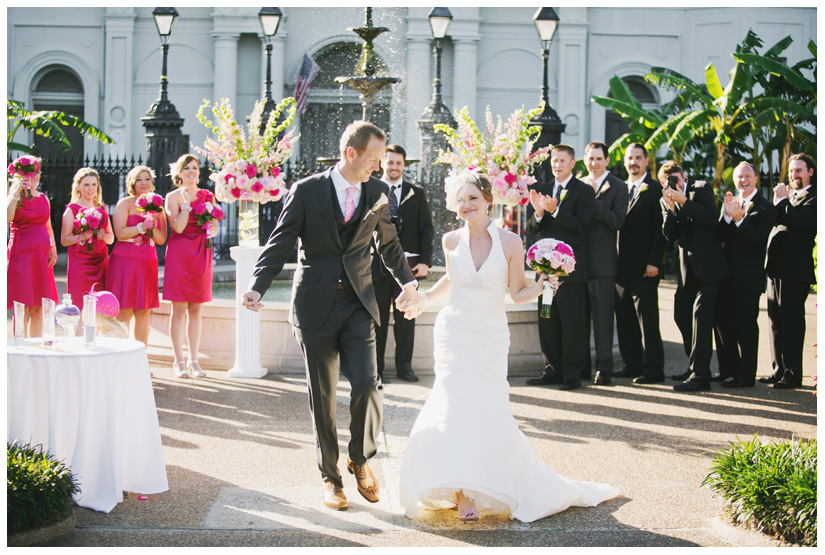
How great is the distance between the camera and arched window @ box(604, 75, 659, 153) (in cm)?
2581

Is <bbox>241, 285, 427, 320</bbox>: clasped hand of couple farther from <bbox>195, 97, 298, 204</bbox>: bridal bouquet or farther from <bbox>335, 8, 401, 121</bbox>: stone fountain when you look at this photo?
<bbox>335, 8, 401, 121</bbox>: stone fountain

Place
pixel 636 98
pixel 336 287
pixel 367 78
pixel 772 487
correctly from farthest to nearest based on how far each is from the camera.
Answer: pixel 636 98 < pixel 367 78 < pixel 336 287 < pixel 772 487

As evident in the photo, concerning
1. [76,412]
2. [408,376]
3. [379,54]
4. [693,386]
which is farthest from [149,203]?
[379,54]

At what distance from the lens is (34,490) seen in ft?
Answer: 14.6

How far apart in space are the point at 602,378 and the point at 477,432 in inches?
159

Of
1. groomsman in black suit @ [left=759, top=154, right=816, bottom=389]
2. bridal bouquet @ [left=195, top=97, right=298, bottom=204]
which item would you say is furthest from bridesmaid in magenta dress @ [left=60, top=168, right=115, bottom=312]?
groomsman in black suit @ [left=759, top=154, right=816, bottom=389]

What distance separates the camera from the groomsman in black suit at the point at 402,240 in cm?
844

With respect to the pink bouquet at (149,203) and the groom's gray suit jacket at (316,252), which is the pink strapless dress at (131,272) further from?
the groom's gray suit jacket at (316,252)

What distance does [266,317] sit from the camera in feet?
30.3

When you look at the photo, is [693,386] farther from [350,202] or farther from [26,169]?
[26,169]

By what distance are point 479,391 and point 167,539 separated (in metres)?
1.86

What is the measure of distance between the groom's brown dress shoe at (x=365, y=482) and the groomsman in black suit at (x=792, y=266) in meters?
5.03

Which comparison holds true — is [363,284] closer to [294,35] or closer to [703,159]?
[703,159]

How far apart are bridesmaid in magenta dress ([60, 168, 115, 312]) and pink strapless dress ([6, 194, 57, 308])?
1.13ft
